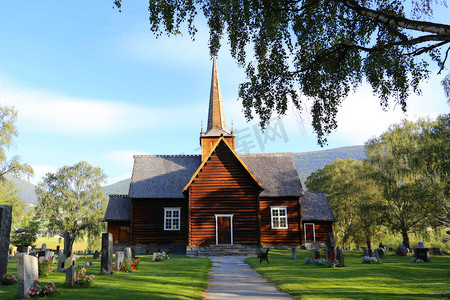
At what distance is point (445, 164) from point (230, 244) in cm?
1799

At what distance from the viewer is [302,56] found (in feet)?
Answer: 39.8

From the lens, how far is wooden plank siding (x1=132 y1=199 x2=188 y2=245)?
33094mm

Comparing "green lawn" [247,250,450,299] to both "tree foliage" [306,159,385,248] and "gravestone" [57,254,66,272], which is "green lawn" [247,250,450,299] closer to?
"gravestone" [57,254,66,272]

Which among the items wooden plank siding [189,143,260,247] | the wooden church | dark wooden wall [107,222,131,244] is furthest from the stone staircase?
dark wooden wall [107,222,131,244]

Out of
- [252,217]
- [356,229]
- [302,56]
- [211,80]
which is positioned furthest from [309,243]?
[302,56]

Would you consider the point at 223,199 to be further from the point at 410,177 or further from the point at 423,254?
the point at 410,177

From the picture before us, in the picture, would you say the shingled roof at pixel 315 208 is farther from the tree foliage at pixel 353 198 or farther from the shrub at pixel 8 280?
the shrub at pixel 8 280

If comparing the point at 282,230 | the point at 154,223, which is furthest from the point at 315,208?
the point at 154,223

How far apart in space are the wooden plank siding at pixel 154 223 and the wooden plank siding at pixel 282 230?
25.0 feet

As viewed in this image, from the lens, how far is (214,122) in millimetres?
39625

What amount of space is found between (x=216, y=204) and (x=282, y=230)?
7.19 m

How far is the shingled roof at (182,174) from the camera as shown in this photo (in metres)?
33.6

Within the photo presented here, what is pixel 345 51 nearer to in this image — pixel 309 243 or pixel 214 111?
pixel 309 243

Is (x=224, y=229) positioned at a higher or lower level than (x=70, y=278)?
higher
